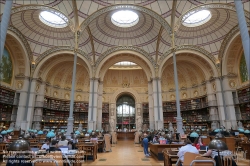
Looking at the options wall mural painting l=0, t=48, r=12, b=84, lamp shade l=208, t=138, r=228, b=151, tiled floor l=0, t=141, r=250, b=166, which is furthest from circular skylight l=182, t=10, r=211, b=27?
wall mural painting l=0, t=48, r=12, b=84

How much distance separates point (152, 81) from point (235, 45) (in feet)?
32.4

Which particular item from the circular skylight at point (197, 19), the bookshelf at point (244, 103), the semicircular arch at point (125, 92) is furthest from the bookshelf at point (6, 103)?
the bookshelf at point (244, 103)

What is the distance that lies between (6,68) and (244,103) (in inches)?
1018

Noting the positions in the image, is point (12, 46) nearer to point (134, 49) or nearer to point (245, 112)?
point (134, 49)

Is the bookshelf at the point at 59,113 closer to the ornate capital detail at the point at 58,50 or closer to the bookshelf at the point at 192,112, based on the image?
the ornate capital detail at the point at 58,50

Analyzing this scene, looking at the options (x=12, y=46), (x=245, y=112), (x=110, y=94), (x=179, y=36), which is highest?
(x=179, y=36)

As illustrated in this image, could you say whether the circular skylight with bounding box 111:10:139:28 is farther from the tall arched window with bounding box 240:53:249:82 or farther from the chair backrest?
the chair backrest

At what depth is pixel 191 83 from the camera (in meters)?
23.2

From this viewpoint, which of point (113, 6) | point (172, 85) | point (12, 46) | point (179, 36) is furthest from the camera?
point (172, 85)

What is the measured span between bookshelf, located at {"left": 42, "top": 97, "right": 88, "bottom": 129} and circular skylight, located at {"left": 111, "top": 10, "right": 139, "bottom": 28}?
13213mm

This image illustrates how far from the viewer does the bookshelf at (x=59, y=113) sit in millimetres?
20508

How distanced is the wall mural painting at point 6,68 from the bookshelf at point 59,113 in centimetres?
513

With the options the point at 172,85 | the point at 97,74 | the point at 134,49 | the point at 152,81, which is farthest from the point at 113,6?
the point at 172,85

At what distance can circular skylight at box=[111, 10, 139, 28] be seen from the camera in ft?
61.3
